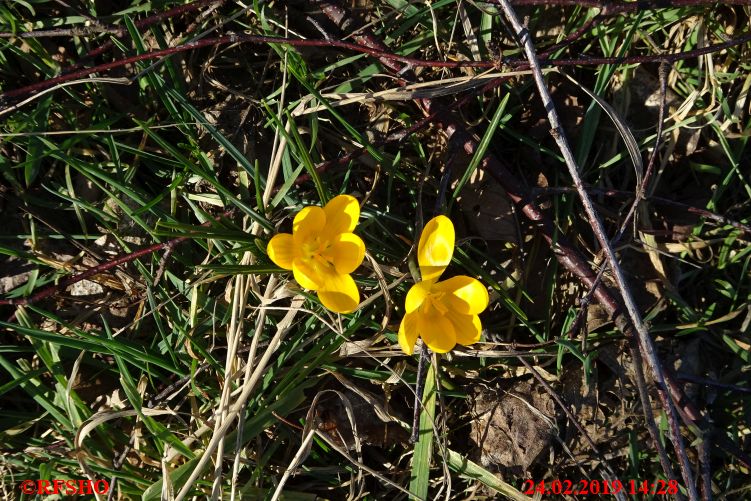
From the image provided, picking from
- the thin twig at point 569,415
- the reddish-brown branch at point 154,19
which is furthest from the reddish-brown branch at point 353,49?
the thin twig at point 569,415

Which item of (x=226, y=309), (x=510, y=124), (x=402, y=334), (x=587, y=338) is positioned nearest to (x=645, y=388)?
(x=587, y=338)

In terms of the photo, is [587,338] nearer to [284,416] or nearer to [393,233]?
[393,233]

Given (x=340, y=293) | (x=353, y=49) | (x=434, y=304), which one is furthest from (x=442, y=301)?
(x=353, y=49)
